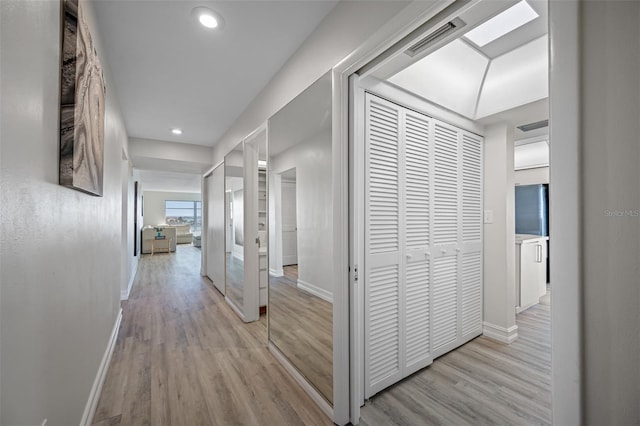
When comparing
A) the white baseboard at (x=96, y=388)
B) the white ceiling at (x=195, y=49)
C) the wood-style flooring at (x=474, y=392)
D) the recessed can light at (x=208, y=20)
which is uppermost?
the white ceiling at (x=195, y=49)

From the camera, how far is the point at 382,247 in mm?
1768

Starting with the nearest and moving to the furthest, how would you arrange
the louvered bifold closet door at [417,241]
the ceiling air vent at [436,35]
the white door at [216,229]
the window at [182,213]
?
the ceiling air vent at [436,35]
the louvered bifold closet door at [417,241]
the white door at [216,229]
the window at [182,213]

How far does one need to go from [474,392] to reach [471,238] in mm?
1302

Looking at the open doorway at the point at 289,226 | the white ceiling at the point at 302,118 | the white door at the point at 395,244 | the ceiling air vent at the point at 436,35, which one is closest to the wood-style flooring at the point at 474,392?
the white door at the point at 395,244

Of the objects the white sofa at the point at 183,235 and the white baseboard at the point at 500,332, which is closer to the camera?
the white baseboard at the point at 500,332

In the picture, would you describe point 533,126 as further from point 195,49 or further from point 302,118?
point 195,49

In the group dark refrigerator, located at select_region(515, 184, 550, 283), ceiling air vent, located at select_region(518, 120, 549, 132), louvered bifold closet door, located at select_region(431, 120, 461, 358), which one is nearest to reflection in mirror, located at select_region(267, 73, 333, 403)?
louvered bifold closet door, located at select_region(431, 120, 461, 358)

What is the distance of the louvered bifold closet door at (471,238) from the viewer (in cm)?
240

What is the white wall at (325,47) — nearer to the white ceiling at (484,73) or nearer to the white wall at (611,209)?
the white ceiling at (484,73)

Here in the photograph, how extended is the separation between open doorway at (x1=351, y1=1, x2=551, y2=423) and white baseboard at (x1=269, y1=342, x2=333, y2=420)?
0.23m

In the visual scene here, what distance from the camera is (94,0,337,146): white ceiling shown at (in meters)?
1.60

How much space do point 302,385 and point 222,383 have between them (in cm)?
61

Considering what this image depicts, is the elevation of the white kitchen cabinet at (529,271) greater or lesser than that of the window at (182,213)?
lesser

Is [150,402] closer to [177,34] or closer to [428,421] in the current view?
[428,421]
